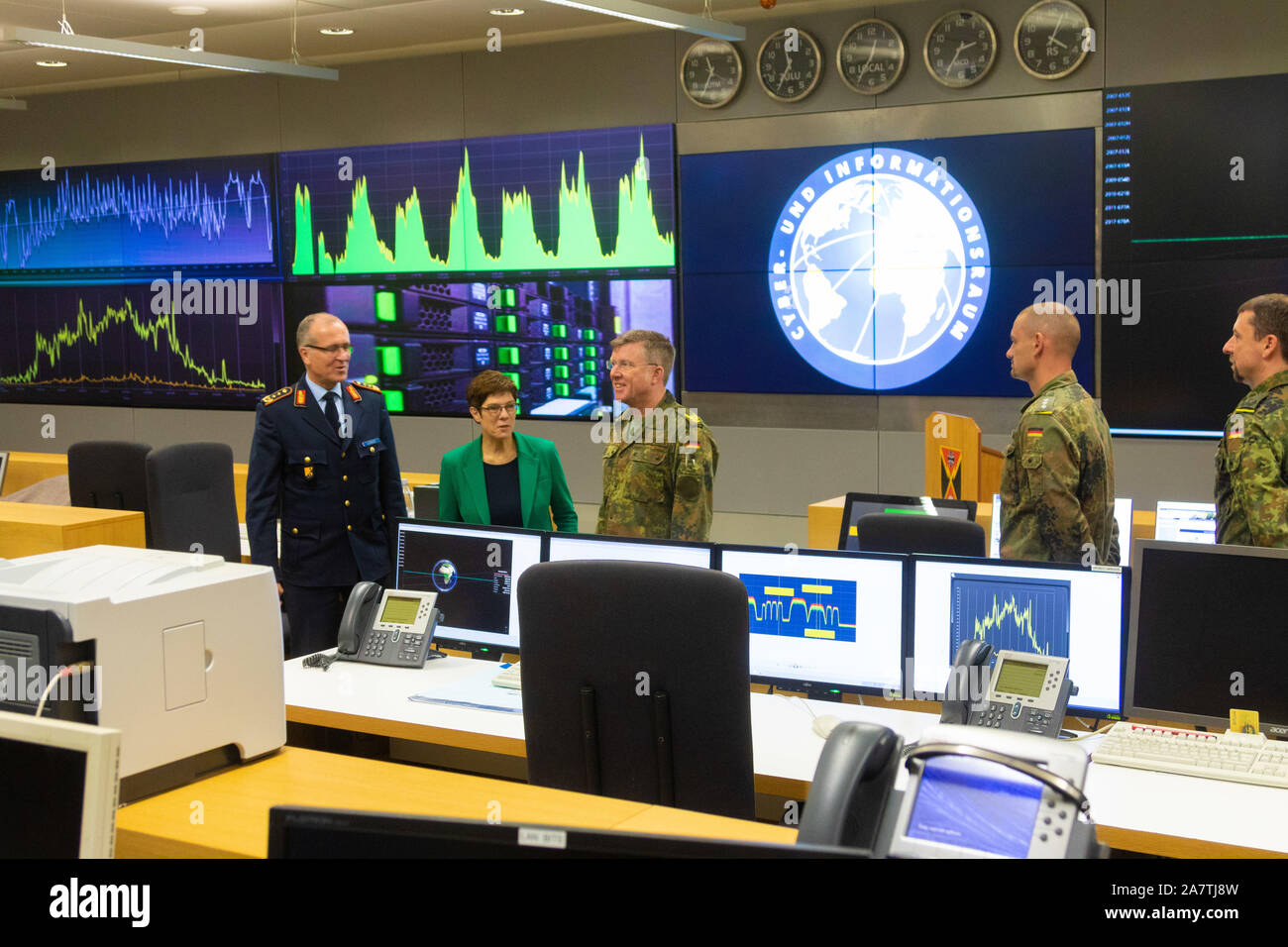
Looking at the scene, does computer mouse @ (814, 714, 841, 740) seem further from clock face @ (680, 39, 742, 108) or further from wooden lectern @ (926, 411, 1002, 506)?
clock face @ (680, 39, 742, 108)

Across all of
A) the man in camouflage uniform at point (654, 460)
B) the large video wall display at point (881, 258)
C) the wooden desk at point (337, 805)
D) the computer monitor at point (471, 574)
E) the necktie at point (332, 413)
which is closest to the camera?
the wooden desk at point (337, 805)

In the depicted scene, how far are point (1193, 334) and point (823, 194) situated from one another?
1.96 m

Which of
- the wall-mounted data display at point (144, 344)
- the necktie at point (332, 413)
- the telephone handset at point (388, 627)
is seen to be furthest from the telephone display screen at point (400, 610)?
the wall-mounted data display at point (144, 344)

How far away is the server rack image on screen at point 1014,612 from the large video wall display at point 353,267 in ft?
13.9

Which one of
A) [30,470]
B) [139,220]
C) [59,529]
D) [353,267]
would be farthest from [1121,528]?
[139,220]

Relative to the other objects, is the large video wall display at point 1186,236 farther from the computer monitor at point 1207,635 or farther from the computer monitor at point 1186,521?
the computer monitor at point 1207,635

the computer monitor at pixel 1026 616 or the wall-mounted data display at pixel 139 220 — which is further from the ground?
the wall-mounted data display at pixel 139 220

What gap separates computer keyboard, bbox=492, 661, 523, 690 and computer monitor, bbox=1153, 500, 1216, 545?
2685mm

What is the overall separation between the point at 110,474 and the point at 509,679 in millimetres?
3152

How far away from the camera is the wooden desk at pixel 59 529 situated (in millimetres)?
4449

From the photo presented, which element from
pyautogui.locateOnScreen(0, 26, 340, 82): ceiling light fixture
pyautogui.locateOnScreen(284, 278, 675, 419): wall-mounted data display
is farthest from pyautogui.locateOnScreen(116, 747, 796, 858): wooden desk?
pyautogui.locateOnScreen(284, 278, 675, 419): wall-mounted data display

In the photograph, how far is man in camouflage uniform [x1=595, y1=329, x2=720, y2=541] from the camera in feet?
12.4
